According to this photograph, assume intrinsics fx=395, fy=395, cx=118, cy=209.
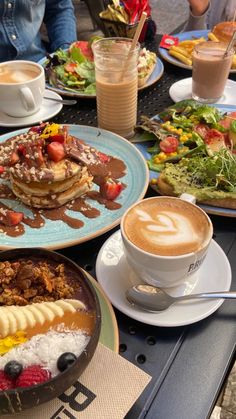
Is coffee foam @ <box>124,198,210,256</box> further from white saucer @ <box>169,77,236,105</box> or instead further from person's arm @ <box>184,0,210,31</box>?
person's arm @ <box>184,0,210,31</box>

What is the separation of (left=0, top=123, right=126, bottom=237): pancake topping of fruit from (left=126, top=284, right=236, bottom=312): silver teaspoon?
31 cm

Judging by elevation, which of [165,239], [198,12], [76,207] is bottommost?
[76,207]

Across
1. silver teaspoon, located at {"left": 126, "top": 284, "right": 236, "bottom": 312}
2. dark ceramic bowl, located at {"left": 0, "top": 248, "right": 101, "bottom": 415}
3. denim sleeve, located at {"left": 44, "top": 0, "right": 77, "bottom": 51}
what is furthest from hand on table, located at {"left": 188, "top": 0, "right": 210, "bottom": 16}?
dark ceramic bowl, located at {"left": 0, "top": 248, "right": 101, "bottom": 415}

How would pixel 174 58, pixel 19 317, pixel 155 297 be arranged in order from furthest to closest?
pixel 174 58
pixel 155 297
pixel 19 317

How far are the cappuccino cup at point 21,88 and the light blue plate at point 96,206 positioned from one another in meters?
0.16

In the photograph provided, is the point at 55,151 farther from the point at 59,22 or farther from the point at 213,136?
the point at 59,22

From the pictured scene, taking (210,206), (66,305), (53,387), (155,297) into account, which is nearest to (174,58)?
(210,206)

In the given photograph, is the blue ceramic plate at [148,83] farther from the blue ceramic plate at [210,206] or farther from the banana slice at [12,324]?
the banana slice at [12,324]

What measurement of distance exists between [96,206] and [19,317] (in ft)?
1.58

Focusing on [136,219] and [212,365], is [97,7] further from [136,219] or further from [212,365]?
[212,365]

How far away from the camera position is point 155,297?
0.84 meters

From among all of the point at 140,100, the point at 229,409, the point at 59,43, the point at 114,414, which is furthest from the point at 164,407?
the point at 59,43

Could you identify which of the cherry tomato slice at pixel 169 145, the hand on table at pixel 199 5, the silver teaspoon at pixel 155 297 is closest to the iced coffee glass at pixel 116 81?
the cherry tomato slice at pixel 169 145

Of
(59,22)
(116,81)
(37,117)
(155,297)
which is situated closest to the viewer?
(155,297)
